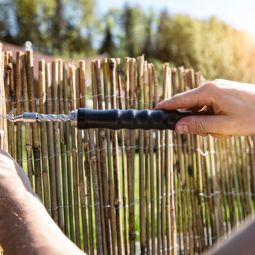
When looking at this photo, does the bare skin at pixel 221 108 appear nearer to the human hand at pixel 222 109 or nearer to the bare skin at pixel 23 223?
the human hand at pixel 222 109

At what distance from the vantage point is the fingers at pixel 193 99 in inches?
72.7

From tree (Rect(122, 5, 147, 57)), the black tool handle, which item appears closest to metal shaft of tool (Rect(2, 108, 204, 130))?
the black tool handle

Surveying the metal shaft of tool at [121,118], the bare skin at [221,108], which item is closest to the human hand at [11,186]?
the metal shaft of tool at [121,118]

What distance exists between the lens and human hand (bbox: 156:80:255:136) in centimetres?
183

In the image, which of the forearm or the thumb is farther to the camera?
the thumb

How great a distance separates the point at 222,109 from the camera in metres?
1.86

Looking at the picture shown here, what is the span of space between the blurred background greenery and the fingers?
35.8 meters

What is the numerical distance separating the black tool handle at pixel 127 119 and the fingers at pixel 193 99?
0.03 m

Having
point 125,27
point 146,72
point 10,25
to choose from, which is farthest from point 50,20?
point 146,72

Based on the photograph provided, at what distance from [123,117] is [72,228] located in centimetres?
120

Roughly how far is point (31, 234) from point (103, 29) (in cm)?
5283

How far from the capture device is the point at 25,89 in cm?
260

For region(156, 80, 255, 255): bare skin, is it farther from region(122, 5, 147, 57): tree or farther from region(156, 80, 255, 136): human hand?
region(122, 5, 147, 57): tree

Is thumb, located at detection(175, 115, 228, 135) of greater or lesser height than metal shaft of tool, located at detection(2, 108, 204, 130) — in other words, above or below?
below
